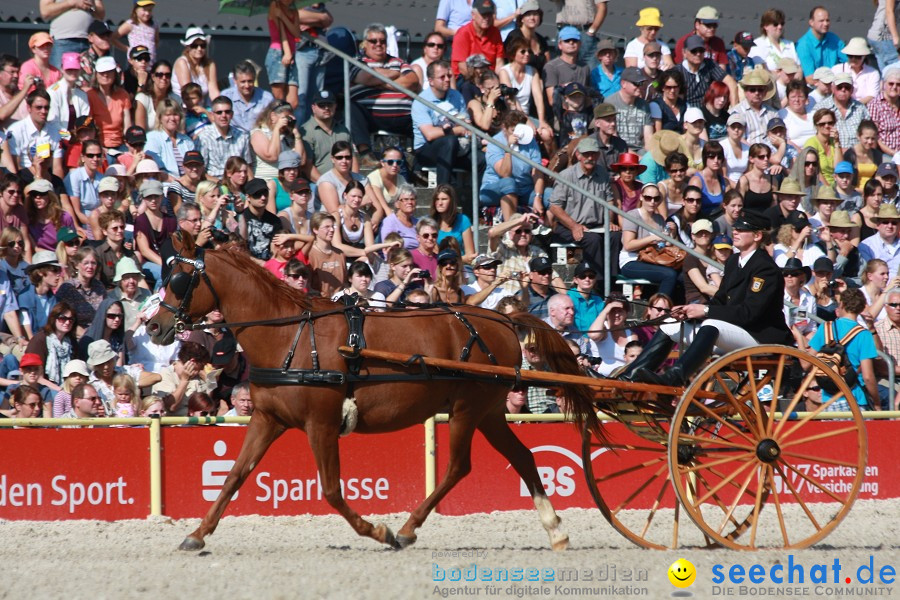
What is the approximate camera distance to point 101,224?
11969 millimetres

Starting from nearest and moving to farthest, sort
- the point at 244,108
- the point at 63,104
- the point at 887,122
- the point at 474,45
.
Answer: the point at 63,104 → the point at 244,108 → the point at 474,45 → the point at 887,122

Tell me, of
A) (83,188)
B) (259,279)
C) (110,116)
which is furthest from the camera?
(110,116)

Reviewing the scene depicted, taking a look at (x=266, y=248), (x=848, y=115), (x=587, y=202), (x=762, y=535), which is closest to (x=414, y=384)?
(x=762, y=535)

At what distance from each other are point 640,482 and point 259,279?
393cm

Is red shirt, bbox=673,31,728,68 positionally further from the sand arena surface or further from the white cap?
the sand arena surface

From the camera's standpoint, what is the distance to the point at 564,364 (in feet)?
30.3

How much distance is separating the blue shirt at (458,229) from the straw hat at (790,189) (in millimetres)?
3399

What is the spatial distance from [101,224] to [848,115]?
28.6 feet

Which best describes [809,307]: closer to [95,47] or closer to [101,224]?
[101,224]

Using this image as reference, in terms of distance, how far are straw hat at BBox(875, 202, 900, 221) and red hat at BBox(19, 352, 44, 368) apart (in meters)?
8.42

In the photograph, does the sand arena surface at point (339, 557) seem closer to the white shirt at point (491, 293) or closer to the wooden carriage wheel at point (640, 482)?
the wooden carriage wheel at point (640, 482)

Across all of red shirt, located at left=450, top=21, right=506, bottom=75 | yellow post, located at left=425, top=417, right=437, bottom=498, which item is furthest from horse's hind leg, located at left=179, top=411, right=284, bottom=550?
red shirt, located at left=450, top=21, right=506, bottom=75

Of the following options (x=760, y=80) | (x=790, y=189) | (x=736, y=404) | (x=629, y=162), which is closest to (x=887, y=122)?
(x=760, y=80)

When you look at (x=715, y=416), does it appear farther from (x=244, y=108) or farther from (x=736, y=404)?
(x=244, y=108)
